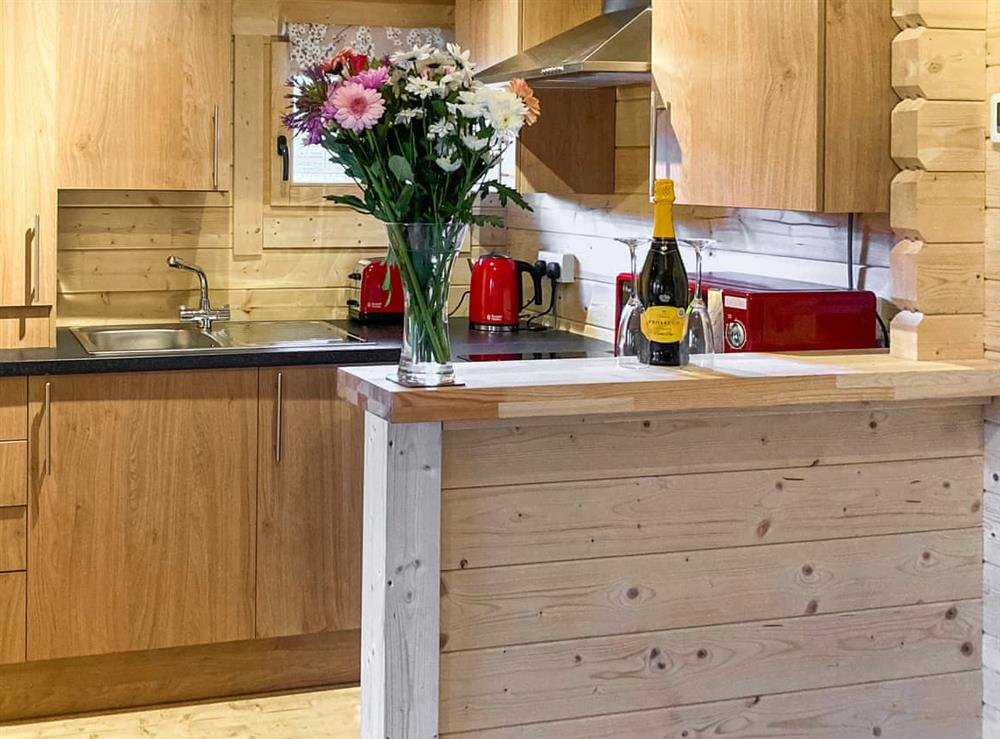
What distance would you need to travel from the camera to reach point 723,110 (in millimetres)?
2713

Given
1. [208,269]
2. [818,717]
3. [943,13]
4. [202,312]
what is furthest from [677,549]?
[208,269]

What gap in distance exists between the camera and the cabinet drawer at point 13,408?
3289 millimetres

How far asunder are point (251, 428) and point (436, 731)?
1563mm

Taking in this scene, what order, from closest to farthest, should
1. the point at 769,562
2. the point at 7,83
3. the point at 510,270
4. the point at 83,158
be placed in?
1. the point at 769,562
2. the point at 7,83
3. the point at 83,158
4. the point at 510,270

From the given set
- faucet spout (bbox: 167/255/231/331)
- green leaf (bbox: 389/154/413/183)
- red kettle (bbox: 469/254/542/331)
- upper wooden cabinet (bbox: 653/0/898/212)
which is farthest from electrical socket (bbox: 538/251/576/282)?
green leaf (bbox: 389/154/413/183)

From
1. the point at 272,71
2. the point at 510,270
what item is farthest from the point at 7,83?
the point at 510,270

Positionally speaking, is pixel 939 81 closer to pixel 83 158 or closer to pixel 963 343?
pixel 963 343

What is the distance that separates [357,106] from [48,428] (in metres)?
1.78

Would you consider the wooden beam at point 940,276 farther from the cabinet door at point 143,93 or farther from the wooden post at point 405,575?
the cabinet door at point 143,93

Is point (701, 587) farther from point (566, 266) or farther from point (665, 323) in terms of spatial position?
point (566, 266)

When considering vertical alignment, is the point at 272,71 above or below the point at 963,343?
above

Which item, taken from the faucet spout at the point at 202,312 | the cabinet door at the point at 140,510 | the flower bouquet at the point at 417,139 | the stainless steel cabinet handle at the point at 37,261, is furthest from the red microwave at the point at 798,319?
the faucet spout at the point at 202,312

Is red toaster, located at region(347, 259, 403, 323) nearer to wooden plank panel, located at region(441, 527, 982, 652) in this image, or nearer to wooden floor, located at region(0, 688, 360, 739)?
wooden floor, located at region(0, 688, 360, 739)

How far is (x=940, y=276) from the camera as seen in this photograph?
2344 millimetres
